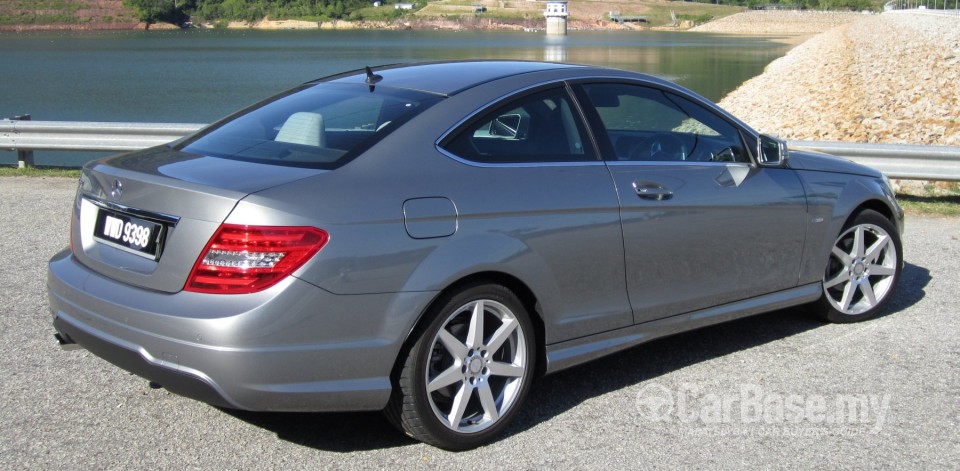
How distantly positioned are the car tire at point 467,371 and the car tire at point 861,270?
228 centimetres

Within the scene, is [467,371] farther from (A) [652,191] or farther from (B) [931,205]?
(B) [931,205]

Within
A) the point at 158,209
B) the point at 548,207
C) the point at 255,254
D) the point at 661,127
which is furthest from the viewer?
the point at 661,127

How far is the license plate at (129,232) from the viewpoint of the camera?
367 centimetres

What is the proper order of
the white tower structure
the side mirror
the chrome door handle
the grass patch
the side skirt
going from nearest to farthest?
1. the side skirt
2. the chrome door handle
3. the side mirror
4. the grass patch
5. the white tower structure

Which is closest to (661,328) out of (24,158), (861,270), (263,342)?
(861,270)

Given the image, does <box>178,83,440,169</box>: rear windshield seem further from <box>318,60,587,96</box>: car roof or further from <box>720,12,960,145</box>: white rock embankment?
<box>720,12,960,145</box>: white rock embankment

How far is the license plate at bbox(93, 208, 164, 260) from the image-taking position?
12.1 ft

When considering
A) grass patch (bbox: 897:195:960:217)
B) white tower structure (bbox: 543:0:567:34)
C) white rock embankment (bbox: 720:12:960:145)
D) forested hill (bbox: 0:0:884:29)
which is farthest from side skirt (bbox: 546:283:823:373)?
white tower structure (bbox: 543:0:567:34)

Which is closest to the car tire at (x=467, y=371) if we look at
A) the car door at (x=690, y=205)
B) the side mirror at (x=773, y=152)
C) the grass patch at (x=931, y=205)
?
the car door at (x=690, y=205)

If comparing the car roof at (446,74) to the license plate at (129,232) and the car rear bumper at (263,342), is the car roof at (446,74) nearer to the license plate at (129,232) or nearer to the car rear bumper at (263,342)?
the car rear bumper at (263,342)

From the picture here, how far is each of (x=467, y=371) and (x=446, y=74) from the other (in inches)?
54.7

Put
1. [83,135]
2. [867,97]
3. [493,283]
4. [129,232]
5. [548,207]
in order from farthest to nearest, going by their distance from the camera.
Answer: [867,97] → [83,135] → [548,207] → [493,283] → [129,232]

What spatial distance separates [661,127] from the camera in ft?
16.7

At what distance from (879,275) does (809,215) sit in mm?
929
